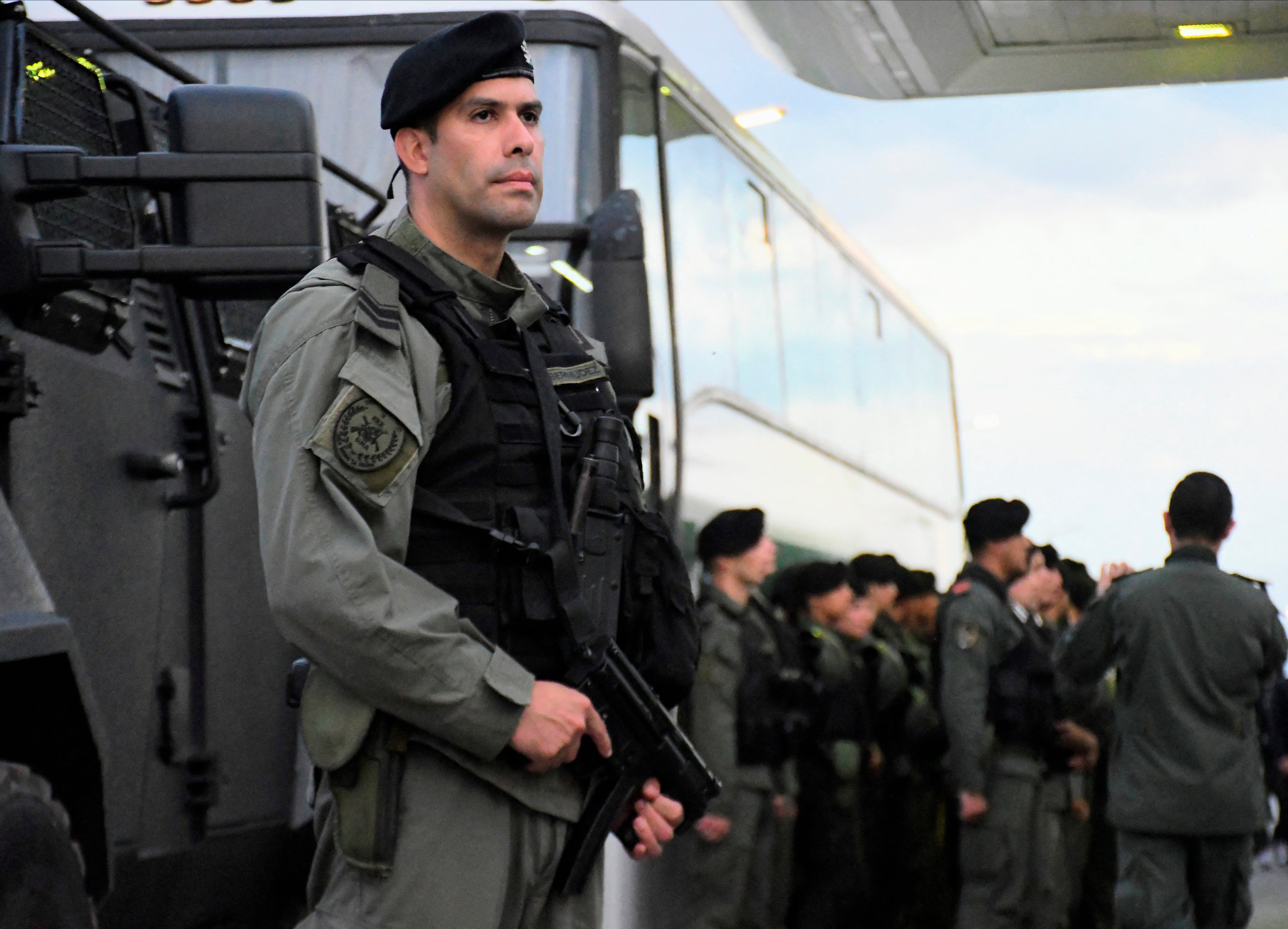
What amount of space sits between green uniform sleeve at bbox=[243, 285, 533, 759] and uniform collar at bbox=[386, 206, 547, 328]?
0.20 meters

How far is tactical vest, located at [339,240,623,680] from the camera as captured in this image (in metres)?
2.33

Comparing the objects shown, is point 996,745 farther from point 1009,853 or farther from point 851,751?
point 851,751

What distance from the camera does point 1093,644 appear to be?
20.4 ft

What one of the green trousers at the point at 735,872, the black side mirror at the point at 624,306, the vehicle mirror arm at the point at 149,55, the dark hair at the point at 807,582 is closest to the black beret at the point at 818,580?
the dark hair at the point at 807,582

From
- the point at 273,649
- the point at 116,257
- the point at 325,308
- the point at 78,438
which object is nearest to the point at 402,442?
the point at 325,308

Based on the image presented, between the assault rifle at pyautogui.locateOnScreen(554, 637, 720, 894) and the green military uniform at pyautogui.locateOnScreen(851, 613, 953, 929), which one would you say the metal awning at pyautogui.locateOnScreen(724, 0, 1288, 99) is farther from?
the assault rifle at pyautogui.locateOnScreen(554, 637, 720, 894)

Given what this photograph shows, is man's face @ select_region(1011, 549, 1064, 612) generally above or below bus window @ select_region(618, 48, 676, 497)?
below

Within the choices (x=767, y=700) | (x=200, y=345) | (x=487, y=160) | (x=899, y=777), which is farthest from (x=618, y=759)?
(x=899, y=777)

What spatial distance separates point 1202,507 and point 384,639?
4439 millimetres

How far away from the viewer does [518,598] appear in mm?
2355

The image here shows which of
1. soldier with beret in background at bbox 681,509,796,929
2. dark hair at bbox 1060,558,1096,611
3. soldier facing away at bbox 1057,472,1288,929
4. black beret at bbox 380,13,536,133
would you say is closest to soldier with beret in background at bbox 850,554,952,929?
dark hair at bbox 1060,558,1096,611

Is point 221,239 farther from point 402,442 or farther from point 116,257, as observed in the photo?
point 402,442

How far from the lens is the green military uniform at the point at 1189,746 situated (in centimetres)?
585

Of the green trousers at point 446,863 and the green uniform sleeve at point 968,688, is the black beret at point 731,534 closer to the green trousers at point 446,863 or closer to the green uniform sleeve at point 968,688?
the green uniform sleeve at point 968,688
